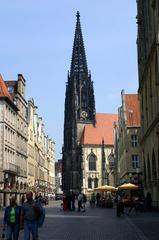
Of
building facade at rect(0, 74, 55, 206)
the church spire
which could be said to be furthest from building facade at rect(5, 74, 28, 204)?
the church spire

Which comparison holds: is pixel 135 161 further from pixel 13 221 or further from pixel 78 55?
pixel 78 55

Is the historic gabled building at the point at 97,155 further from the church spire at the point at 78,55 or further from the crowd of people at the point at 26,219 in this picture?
the crowd of people at the point at 26,219

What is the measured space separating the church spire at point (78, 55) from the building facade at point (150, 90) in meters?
88.7

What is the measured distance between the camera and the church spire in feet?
436

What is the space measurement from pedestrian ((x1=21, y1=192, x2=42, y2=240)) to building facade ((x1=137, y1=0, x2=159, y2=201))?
64.4ft

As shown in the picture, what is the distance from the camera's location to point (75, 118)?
125 m

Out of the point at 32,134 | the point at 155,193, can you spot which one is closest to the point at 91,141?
the point at 32,134

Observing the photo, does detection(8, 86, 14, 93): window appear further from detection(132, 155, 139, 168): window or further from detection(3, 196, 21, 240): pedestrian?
detection(3, 196, 21, 240): pedestrian

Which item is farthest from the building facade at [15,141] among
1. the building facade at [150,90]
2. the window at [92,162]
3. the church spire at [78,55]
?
the church spire at [78,55]

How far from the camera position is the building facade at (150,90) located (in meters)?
32.2

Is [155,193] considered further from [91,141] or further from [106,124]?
[106,124]

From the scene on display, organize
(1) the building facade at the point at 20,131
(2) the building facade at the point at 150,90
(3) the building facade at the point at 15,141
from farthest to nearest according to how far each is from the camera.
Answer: (1) the building facade at the point at 20,131 < (3) the building facade at the point at 15,141 < (2) the building facade at the point at 150,90

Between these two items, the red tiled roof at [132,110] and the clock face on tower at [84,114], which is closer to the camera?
the red tiled roof at [132,110]

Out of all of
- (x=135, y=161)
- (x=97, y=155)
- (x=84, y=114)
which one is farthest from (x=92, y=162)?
(x=135, y=161)
